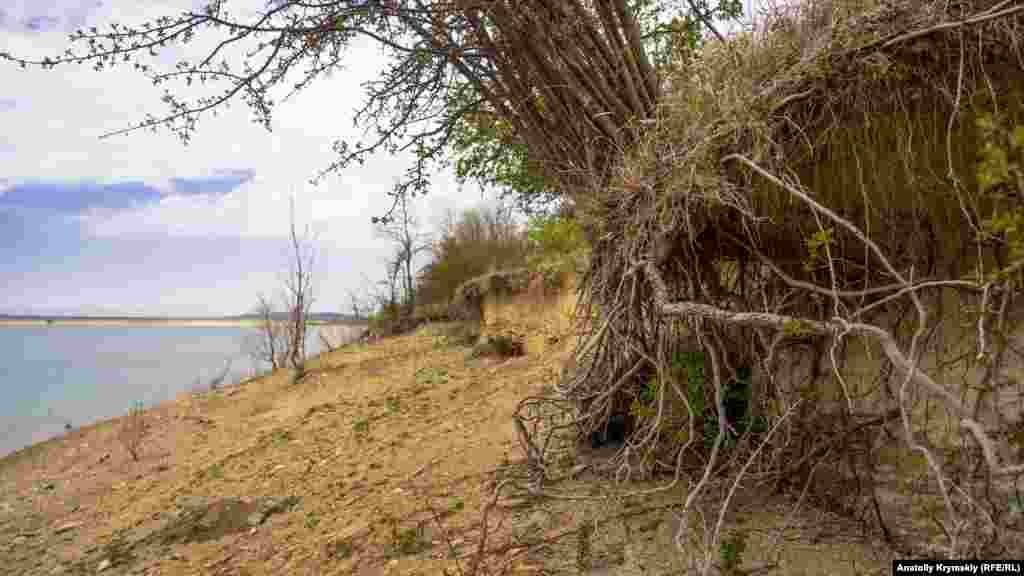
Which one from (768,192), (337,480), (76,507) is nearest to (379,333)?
(76,507)

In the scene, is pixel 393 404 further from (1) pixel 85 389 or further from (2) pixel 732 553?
(1) pixel 85 389

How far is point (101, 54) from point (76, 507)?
24.6 ft

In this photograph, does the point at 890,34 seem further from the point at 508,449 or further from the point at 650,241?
the point at 508,449

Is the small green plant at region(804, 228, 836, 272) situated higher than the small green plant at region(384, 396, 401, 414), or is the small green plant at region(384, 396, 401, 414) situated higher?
the small green plant at region(804, 228, 836, 272)

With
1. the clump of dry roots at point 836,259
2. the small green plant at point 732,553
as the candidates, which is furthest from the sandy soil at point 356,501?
the clump of dry roots at point 836,259

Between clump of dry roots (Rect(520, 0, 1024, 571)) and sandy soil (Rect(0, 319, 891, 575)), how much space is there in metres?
0.36

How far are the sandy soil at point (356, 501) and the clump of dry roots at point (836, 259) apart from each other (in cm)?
36

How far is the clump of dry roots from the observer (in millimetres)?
2236

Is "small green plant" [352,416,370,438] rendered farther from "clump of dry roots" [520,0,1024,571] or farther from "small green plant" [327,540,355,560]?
"clump of dry roots" [520,0,1024,571]

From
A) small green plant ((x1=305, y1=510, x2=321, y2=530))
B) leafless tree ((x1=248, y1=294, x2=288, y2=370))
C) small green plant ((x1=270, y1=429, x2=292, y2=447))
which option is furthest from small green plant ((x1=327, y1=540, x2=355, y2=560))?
leafless tree ((x1=248, y1=294, x2=288, y2=370))

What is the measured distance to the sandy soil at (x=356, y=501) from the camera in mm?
2918

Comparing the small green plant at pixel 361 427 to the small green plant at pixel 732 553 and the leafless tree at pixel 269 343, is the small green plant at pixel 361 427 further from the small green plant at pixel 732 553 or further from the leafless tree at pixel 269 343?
the leafless tree at pixel 269 343

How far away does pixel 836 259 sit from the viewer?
2566 millimetres

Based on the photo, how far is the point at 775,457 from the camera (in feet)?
9.72
